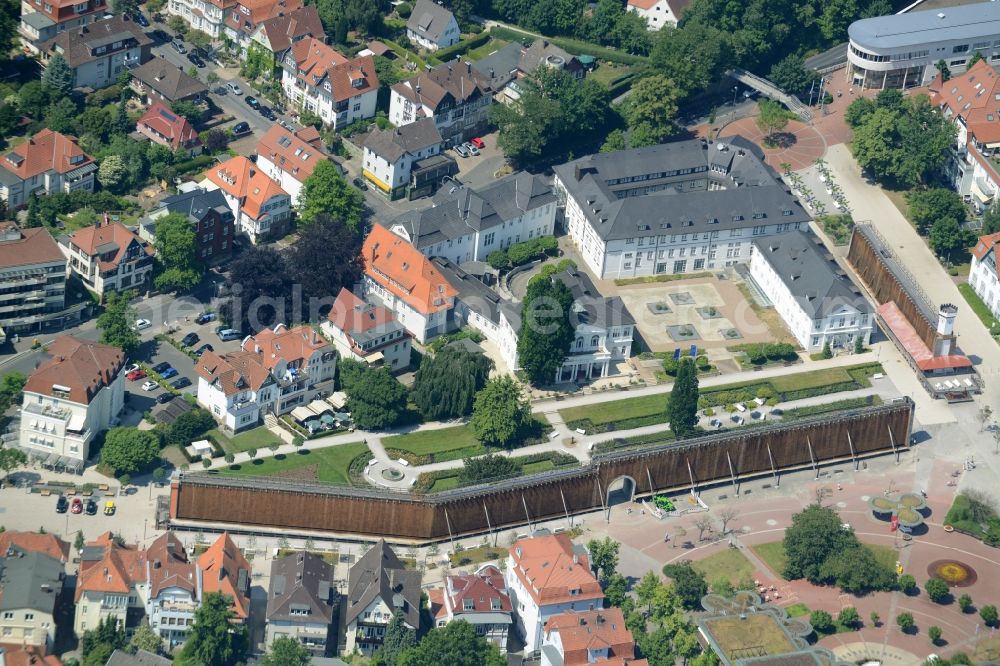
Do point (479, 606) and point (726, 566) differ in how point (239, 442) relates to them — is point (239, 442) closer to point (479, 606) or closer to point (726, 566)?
point (479, 606)

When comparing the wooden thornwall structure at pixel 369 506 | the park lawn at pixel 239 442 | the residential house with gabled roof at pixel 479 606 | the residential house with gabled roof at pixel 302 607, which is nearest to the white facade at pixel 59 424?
the wooden thornwall structure at pixel 369 506

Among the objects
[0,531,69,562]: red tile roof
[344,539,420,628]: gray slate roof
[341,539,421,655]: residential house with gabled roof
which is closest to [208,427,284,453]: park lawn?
[344,539,420,628]: gray slate roof

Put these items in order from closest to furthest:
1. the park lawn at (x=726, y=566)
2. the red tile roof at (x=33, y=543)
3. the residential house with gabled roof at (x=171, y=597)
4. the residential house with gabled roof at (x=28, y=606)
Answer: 1. the residential house with gabled roof at (x=28, y=606)
2. the residential house with gabled roof at (x=171, y=597)
3. the red tile roof at (x=33, y=543)
4. the park lawn at (x=726, y=566)

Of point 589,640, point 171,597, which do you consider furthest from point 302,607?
point 589,640

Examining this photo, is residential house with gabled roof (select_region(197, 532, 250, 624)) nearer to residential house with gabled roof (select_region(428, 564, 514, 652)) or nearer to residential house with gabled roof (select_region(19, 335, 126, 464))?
residential house with gabled roof (select_region(428, 564, 514, 652))

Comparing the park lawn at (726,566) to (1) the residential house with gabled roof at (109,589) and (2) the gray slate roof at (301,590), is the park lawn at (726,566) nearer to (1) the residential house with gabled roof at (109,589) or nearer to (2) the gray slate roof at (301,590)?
(2) the gray slate roof at (301,590)

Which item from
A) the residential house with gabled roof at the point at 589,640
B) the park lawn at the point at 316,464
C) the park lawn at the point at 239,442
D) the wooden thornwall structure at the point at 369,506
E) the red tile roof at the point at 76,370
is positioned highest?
the red tile roof at the point at 76,370
